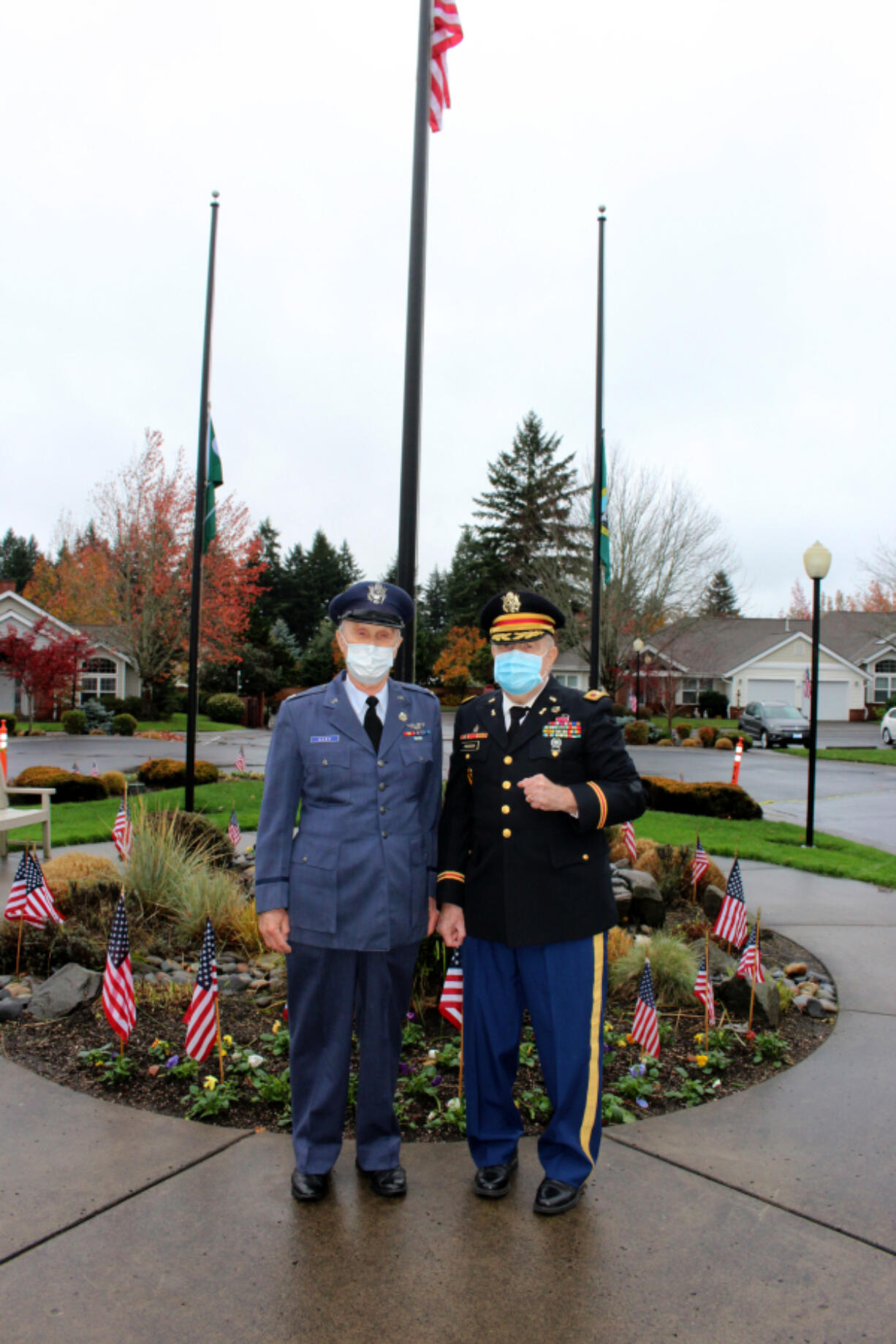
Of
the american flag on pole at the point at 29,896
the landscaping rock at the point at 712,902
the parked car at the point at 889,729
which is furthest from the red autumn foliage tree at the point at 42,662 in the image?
the parked car at the point at 889,729

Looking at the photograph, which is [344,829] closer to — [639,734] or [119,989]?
[119,989]

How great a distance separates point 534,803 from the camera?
281cm

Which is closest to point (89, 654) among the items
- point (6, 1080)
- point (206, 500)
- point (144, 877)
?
point (206, 500)

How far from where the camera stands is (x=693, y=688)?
52.5m

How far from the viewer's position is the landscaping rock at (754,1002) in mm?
4352

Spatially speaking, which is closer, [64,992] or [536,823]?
[536,823]

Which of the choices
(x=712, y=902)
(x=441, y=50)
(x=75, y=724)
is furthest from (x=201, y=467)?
(x=75, y=724)

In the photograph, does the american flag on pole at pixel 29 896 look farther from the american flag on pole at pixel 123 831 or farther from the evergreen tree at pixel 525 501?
the evergreen tree at pixel 525 501

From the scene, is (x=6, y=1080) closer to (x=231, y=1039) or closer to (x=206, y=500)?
(x=231, y=1039)

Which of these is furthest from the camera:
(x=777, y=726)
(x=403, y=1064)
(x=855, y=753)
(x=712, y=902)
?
(x=777, y=726)

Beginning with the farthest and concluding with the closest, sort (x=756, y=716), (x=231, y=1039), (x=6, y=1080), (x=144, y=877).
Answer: (x=756, y=716) → (x=144, y=877) → (x=231, y=1039) → (x=6, y=1080)

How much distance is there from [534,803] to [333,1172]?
1444 millimetres

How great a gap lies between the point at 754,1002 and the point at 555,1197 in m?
1.95

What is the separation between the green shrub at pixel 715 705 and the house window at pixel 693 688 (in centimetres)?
236
